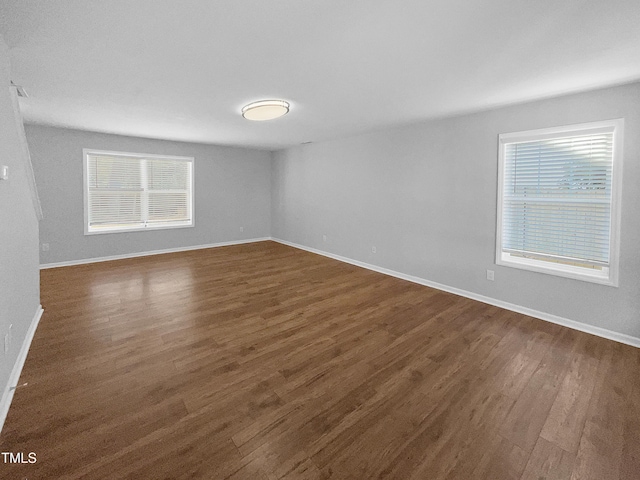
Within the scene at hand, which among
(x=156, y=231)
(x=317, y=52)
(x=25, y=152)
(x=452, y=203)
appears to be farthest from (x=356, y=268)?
(x=25, y=152)

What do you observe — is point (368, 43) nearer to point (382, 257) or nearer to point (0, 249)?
point (0, 249)

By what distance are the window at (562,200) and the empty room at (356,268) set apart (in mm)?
22

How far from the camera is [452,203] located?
13.2 feet

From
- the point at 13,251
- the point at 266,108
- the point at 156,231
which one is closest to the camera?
the point at 13,251

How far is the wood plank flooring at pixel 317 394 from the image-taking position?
4.79 ft

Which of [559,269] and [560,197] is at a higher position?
[560,197]

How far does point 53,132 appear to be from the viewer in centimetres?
486

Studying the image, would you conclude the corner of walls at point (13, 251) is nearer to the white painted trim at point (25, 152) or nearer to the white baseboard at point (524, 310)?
the white painted trim at point (25, 152)

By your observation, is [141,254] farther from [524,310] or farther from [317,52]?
[524,310]

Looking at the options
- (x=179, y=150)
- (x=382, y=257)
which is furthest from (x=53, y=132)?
(x=382, y=257)

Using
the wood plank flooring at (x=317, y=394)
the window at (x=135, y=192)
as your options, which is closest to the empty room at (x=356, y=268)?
the wood plank flooring at (x=317, y=394)

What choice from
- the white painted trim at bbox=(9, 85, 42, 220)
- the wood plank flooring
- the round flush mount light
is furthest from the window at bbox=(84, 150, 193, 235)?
the round flush mount light

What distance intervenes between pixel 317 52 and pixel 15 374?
3.18 meters

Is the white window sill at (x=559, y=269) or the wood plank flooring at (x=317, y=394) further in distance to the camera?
the white window sill at (x=559, y=269)
